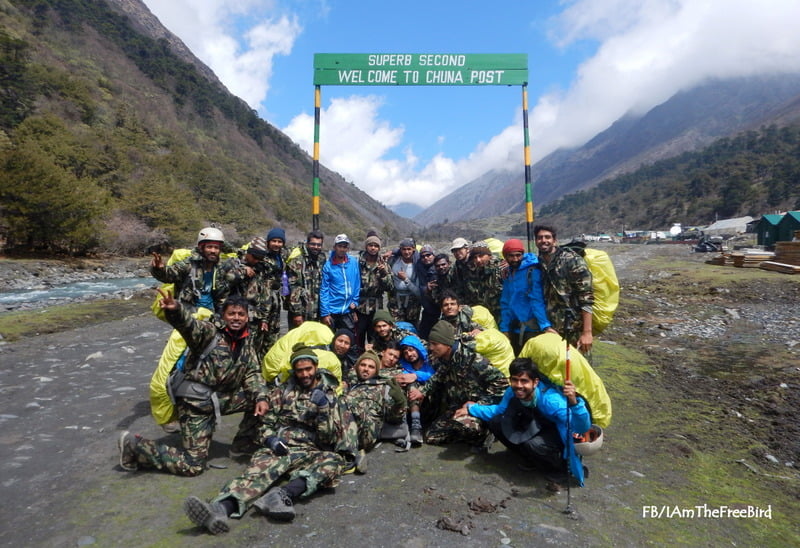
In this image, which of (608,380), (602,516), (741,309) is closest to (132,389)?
(602,516)

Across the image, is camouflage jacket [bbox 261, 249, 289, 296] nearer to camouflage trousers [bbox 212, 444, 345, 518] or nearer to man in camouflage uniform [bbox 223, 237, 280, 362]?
man in camouflage uniform [bbox 223, 237, 280, 362]

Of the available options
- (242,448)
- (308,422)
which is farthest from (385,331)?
(242,448)

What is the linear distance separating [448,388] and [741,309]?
12178 mm

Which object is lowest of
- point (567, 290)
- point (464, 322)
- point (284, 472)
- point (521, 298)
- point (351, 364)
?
point (284, 472)

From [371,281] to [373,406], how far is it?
2110 millimetres

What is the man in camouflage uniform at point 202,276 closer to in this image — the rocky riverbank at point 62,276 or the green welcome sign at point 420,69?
the green welcome sign at point 420,69

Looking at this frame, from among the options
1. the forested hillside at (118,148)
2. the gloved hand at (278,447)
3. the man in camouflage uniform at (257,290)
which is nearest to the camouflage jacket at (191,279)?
the man in camouflage uniform at (257,290)

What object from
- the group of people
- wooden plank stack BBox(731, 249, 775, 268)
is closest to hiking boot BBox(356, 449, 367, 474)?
the group of people

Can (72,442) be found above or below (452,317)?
below

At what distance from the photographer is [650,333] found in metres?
10.8

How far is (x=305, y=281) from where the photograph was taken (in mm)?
6145

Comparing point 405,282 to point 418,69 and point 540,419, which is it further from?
point 418,69

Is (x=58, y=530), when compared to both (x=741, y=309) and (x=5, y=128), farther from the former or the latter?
(x=5, y=128)

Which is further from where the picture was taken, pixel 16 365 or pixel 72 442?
pixel 16 365
